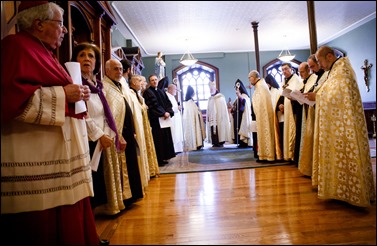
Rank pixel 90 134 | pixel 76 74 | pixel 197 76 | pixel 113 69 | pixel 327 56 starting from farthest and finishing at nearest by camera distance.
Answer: pixel 197 76, pixel 113 69, pixel 327 56, pixel 90 134, pixel 76 74

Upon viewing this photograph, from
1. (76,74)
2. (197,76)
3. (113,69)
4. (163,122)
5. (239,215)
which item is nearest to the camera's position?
(76,74)

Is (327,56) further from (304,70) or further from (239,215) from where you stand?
(239,215)

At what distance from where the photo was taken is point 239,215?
5.97ft

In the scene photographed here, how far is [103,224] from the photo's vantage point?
1860mm

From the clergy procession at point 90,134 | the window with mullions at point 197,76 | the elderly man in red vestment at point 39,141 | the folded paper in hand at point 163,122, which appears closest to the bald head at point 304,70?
the clergy procession at point 90,134

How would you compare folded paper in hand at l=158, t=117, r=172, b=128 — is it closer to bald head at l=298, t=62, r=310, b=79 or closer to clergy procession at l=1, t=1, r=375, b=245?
clergy procession at l=1, t=1, r=375, b=245

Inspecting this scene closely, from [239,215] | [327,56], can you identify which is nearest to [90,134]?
[239,215]

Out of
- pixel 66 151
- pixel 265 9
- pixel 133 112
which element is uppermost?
pixel 265 9

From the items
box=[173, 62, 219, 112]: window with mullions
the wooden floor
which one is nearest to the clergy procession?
the wooden floor

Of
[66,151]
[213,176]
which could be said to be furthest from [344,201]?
[66,151]

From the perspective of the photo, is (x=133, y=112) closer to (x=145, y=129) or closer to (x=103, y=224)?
(x=145, y=129)

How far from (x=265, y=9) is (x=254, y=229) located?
1107 millimetres

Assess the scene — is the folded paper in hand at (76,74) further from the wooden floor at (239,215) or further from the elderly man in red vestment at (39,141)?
the wooden floor at (239,215)

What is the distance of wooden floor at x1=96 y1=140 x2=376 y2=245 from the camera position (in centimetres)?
96
